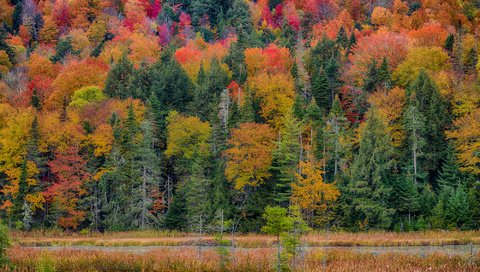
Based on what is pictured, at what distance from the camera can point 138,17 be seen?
475ft

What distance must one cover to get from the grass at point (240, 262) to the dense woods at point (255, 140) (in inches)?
501

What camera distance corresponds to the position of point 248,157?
67.7 m

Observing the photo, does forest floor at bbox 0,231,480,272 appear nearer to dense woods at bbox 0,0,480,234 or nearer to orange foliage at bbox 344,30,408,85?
dense woods at bbox 0,0,480,234

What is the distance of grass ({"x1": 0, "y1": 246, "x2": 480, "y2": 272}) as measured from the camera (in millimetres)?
35312

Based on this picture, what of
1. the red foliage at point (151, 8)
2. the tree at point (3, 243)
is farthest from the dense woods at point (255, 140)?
the red foliage at point (151, 8)

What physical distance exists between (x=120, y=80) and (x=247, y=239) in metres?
43.5

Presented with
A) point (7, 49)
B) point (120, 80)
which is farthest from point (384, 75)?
point (7, 49)

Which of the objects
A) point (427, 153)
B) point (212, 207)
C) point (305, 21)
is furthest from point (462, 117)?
point (305, 21)

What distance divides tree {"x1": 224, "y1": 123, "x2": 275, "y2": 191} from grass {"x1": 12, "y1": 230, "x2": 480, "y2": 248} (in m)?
7.73

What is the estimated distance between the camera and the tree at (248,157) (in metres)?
67.7

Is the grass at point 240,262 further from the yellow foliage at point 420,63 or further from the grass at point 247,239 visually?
the yellow foliage at point 420,63

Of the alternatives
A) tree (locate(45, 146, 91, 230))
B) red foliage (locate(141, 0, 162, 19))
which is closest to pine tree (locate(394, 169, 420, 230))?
tree (locate(45, 146, 91, 230))

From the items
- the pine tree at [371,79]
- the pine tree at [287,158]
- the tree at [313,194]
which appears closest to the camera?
the tree at [313,194]

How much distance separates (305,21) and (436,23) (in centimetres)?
3520
